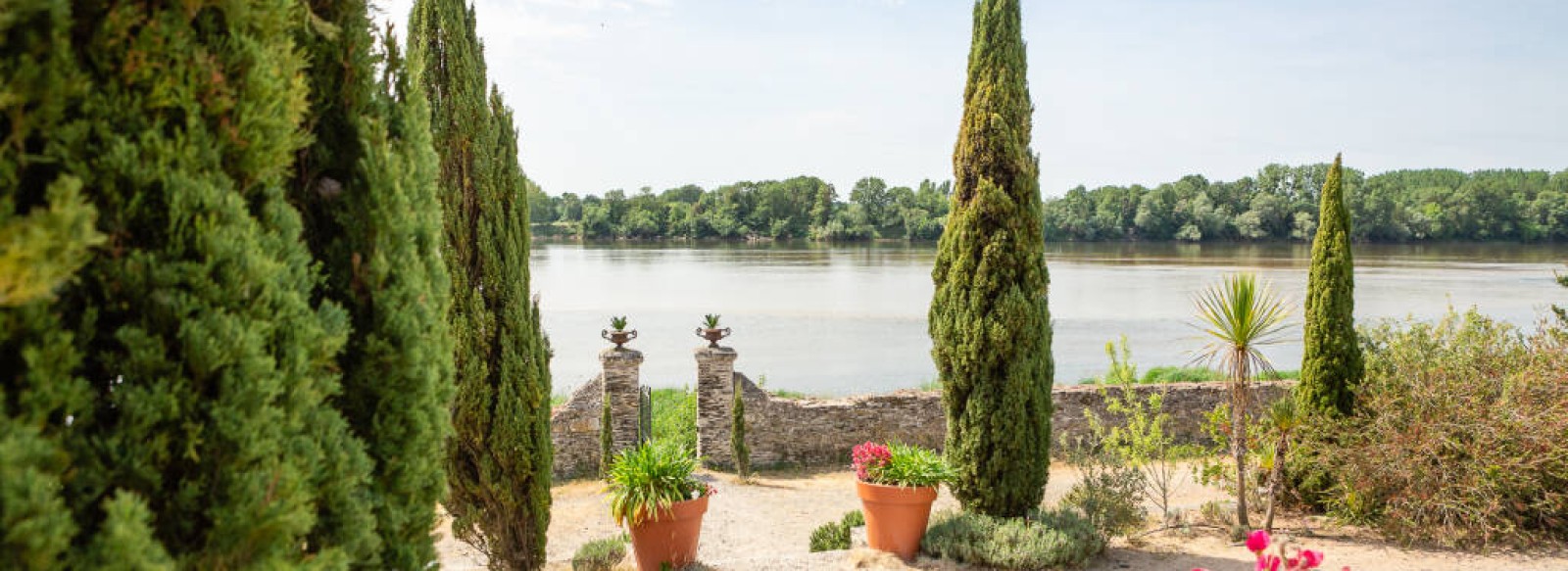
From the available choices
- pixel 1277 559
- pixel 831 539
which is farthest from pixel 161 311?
pixel 831 539

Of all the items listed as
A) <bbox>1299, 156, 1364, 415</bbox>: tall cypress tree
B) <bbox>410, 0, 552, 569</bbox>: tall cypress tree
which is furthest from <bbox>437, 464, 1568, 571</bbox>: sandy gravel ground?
<bbox>410, 0, 552, 569</bbox>: tall cypress tree

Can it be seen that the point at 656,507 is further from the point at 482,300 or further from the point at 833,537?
the point at 833,537

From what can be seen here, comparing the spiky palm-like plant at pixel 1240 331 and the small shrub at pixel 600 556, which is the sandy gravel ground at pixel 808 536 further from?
the spiky palm-like plant at pixel 1240 331

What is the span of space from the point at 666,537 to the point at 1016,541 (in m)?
2.64

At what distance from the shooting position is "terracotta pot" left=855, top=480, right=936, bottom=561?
257 inches

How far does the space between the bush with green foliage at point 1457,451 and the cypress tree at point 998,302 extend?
11.0 feet

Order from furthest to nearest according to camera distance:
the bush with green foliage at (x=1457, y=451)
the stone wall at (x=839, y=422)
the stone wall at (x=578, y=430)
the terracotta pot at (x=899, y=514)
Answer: the stone wall at (x=839, y=422) → the stone wall at (x=578, y=430) → the bush with green foliage at (x=1457, y=451) → the terracotta pot at (x=899, y=514)

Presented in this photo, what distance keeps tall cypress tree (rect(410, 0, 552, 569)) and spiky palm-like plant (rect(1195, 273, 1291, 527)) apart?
584 centimetres

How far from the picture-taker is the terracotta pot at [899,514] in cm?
654

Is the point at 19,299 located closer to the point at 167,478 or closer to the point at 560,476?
the point at 167,478

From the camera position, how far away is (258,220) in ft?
6.76

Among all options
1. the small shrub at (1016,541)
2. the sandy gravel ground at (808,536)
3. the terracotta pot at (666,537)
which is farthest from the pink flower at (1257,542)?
the terracotta pot at (666,537)

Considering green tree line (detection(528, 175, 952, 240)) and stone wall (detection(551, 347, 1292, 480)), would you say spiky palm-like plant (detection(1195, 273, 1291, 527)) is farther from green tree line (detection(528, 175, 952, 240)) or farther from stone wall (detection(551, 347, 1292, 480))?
green tree line (detection(528, 175, 952, 240))

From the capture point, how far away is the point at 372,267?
94.7 inches
